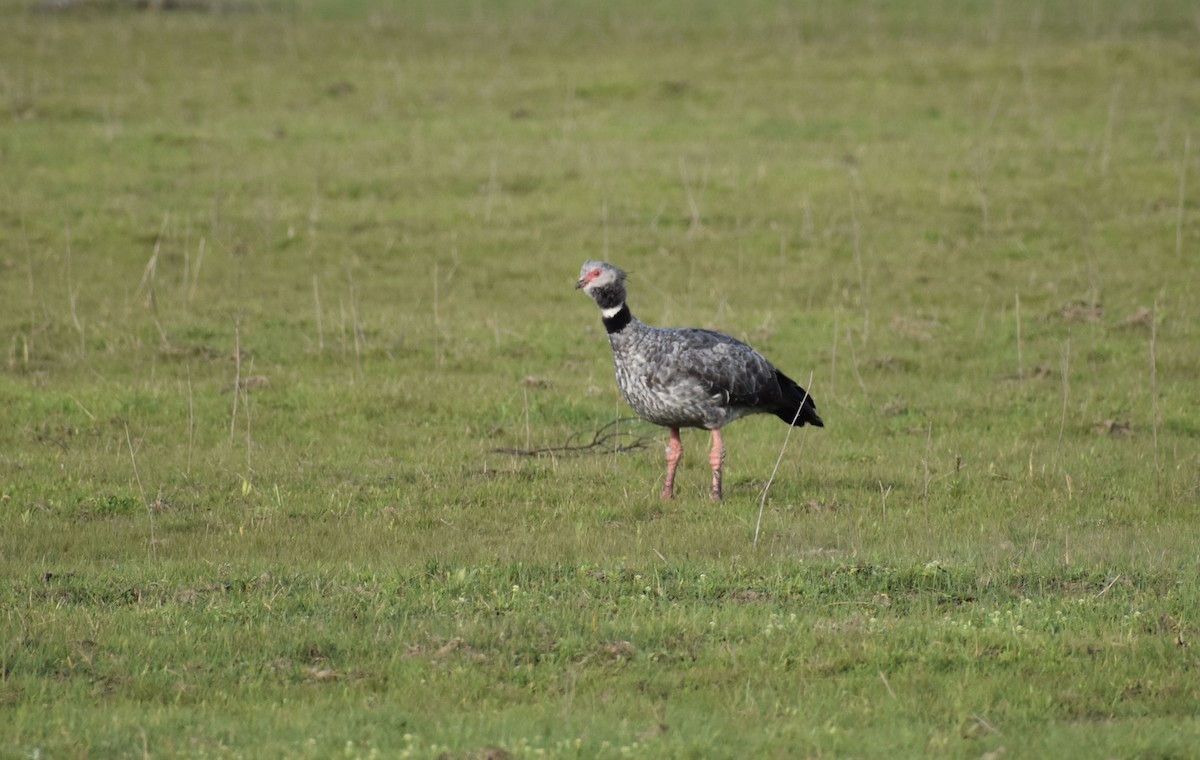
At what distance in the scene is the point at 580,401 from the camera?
55.0 feet

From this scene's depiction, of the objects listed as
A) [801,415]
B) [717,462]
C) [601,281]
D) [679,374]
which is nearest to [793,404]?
[801,415]

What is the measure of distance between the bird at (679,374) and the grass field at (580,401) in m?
0.78

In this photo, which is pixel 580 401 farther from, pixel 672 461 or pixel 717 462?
pixel 717 462

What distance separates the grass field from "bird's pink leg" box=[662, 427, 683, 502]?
273 mm

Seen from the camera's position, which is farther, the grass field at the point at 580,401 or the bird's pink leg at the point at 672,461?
the bird's pink leg at the point at 672,461

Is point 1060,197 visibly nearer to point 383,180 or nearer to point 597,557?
point 383,180

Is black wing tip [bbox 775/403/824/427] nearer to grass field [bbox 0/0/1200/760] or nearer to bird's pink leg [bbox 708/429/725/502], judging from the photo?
grass field [bbox 0/0/1200/760]

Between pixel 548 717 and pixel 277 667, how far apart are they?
67.4 inches

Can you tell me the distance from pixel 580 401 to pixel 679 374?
4253 millimetres

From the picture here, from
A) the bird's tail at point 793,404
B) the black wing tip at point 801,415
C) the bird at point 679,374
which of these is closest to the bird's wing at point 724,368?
the bird at point 679,374

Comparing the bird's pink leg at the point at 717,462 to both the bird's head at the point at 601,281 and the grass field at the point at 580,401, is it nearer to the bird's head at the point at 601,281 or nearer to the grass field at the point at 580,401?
the grass field at the point at 580,401

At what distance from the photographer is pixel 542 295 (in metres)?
23.0

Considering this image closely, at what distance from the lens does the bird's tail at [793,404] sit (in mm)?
13438

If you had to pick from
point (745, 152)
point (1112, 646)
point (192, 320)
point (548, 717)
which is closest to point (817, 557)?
point (1112, 646)
